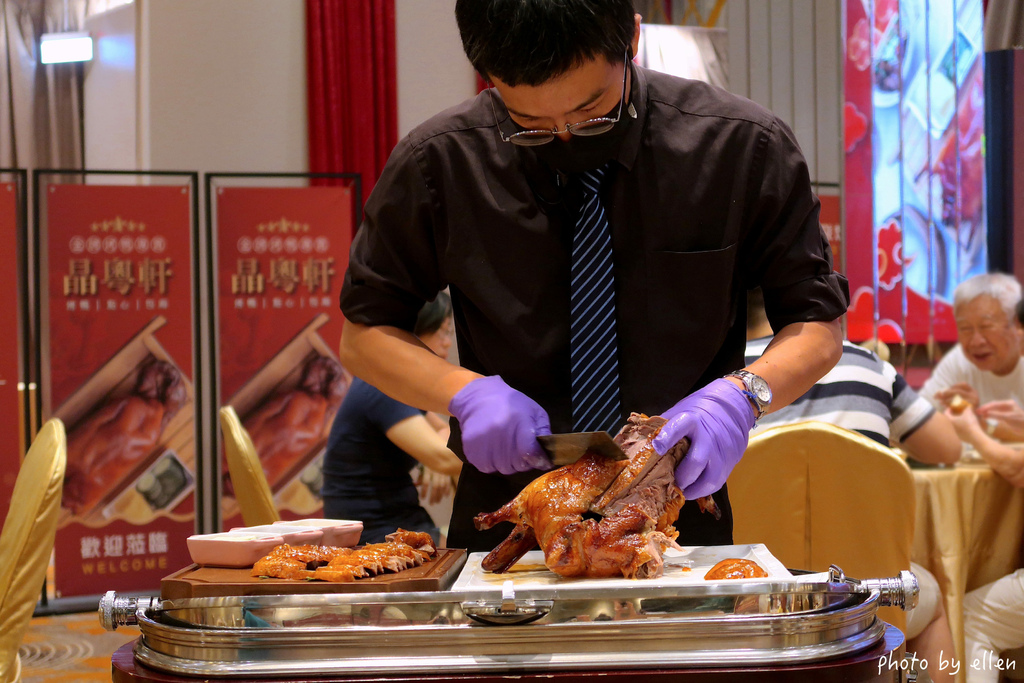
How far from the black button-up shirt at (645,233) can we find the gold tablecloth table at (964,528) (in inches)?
79.9

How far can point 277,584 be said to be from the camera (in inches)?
41.6

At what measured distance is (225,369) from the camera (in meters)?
4.91

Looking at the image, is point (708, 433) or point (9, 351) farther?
point (9, 351)

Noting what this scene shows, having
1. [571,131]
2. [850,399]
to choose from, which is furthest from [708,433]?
[850,399]

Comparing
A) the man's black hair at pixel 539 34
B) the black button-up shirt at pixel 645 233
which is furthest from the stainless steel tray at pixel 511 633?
the man's black hair at pixel 539 34

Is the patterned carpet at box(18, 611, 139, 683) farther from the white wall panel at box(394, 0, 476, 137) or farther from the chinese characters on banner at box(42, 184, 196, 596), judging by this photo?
the white wall panel at box(394, 0, 476, 137)

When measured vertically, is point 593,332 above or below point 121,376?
above

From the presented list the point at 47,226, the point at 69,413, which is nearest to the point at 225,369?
the point at 69,413

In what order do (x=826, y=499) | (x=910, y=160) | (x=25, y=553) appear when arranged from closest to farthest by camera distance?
(x=25, y=553), (x=826, y=499), (x=910, y=160)

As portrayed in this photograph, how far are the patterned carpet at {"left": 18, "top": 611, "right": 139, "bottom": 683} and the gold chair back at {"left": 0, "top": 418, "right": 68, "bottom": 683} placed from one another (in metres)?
1.74

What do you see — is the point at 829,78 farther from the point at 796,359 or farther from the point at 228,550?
the point at 228,550

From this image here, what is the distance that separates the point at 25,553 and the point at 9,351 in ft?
8.93

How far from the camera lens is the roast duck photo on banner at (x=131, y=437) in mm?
4785

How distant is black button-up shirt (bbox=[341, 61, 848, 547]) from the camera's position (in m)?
1.49
